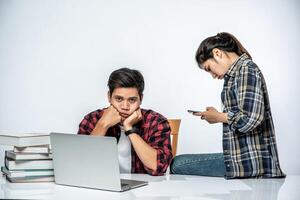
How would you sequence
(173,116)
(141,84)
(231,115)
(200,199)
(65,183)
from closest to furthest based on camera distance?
1. (200,199)
2. (65,183)
3. (231,115)
4. (141,84)
5. (173,116)

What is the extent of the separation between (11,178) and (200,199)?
650 mm

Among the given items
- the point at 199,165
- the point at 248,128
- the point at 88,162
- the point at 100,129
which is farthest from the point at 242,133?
the point at 88,162

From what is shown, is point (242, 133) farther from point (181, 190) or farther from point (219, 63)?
point (181, 190)

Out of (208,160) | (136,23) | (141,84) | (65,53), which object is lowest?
(208,160)

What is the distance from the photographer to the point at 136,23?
330cm

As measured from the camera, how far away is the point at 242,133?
74.4 inches

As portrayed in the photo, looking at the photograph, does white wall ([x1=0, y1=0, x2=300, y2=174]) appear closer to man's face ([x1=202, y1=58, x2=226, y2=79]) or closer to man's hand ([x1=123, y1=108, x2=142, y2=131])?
man's face ([x1=202, y1=58, x2=226, y2=79])

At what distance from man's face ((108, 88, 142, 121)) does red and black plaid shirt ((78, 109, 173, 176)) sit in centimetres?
10

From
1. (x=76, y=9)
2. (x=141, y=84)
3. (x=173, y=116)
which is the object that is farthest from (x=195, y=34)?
(x=141, y=84)

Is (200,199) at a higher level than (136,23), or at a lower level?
lower

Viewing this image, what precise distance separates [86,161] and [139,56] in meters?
2.05

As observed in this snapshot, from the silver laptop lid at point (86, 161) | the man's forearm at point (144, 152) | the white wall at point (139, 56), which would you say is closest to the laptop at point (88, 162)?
the silver laptop lid at point (86, 161)

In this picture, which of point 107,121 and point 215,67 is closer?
point 107,121

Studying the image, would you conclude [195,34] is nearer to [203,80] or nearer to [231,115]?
[203,80]
